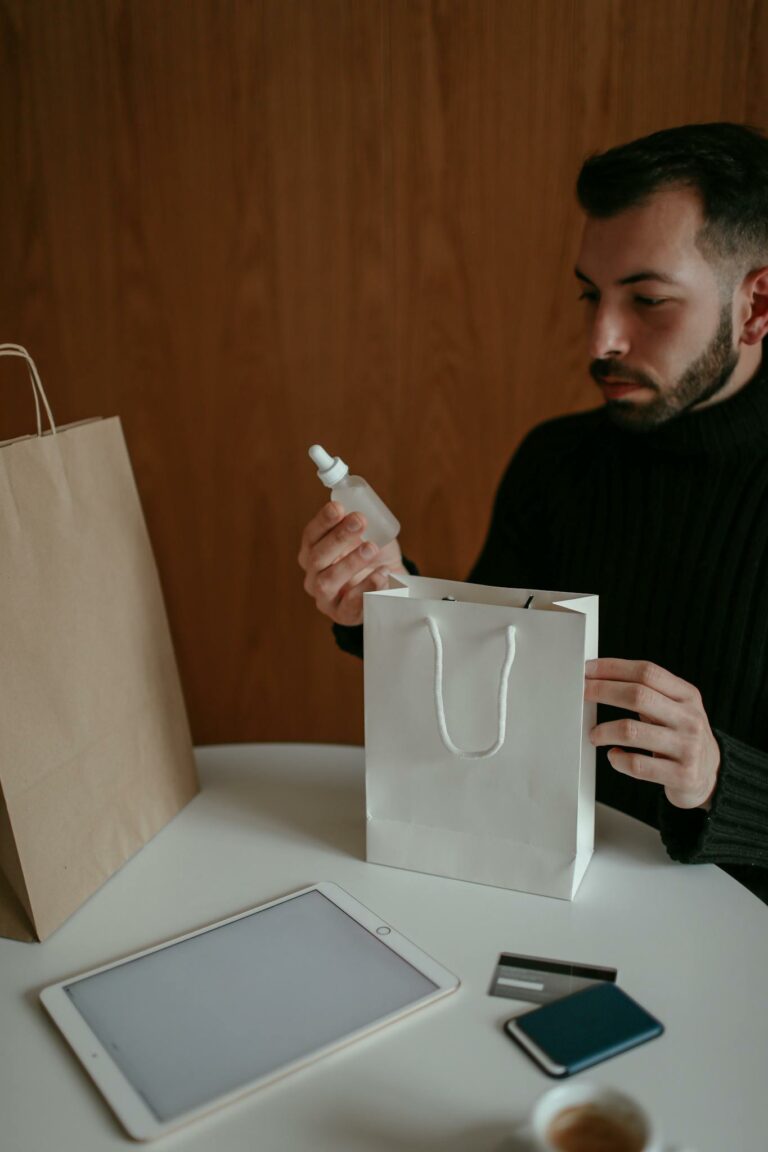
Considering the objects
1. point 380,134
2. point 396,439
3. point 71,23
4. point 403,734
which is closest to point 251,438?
point 396,439

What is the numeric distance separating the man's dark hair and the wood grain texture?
1.98ft

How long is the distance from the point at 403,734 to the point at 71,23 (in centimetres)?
163

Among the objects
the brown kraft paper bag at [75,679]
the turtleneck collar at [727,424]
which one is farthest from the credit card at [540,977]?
the turtleneck collar at [727,424]

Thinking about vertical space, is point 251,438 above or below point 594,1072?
above

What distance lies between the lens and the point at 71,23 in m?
1.81

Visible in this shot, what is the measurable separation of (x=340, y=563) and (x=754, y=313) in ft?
2.23

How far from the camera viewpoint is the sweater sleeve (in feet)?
2.85

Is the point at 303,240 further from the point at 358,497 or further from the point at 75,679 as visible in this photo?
the point at 75,679

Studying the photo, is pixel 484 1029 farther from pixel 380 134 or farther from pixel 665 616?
pixel 380 134

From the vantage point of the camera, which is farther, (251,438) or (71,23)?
(251,438)

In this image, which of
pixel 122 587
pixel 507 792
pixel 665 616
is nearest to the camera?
pixel 507 792

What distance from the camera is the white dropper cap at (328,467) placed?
91 centimetres

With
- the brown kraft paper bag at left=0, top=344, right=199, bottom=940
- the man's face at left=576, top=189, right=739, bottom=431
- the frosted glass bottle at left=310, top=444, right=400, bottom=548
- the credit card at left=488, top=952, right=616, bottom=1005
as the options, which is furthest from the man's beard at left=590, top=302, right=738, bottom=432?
the credit card at left=488, top=952, right=616, bottom=1005

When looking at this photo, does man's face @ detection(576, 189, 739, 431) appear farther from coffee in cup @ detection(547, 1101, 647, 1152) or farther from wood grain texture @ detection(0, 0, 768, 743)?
coffee in cup @ detection(547, 1101, 647, 1152)
